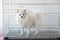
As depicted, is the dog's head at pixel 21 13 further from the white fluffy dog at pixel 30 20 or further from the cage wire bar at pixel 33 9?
the cage wire bar at pixel 33 9

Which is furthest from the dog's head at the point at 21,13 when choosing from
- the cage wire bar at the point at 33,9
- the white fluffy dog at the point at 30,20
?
the cage wire bar at the point at 33,9

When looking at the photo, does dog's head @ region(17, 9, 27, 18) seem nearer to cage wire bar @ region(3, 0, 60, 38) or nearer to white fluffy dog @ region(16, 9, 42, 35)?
white fluffy dog @ region(16, 9, 42, 35)

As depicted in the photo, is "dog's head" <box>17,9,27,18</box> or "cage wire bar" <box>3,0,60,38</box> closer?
"dog's head" <box>17,9,27,18</box>

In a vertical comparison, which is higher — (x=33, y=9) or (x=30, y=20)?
(x=33, y=9)

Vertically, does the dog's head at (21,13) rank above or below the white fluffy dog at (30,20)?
above

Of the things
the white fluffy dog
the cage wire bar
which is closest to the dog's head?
the white fluffy dog

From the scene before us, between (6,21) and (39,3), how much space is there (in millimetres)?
383

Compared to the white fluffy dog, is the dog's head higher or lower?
higher

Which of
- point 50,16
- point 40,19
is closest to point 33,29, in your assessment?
point 40,19

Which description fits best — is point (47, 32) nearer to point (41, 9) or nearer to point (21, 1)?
point (41, 9)

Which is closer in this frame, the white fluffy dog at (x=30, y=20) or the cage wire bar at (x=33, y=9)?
the white fluffy dog at (x=30, y=20)

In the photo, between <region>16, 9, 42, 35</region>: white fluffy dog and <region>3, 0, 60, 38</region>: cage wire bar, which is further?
<region>3, 0, 60, 38</region>: cage wire bar

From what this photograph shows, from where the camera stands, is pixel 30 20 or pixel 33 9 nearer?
pixel 30 20

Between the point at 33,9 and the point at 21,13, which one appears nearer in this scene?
the point at 21,13
